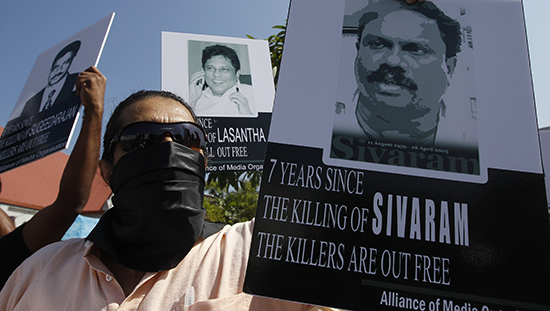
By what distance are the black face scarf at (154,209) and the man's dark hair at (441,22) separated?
3.09 feet

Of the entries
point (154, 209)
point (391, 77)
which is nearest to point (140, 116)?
point (154, 209)

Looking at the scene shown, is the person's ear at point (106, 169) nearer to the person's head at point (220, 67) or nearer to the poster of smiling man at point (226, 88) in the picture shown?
the poster of smiling man at point (226, 88)

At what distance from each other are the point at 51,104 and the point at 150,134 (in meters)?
1.54

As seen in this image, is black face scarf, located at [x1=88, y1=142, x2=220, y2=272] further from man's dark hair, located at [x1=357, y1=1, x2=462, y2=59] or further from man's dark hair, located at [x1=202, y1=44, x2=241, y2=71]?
man's dark hair, located at [x1=202, y1=44, x2=241, y2=71]

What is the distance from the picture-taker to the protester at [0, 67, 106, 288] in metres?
1.98

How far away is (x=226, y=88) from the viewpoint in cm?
Answer: 340

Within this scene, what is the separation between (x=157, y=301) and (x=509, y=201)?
120 cm

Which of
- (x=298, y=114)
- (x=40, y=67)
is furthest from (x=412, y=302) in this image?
(x=40, y=67)

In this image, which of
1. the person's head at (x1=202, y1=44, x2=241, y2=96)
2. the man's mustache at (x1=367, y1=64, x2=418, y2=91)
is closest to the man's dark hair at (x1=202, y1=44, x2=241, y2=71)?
the person's head at (x1=202, y1=44, x2=241, y2=96)

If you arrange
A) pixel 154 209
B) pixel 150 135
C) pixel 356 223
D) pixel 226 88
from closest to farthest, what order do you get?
pixel 356 223
pixel 154 209
pixel 150 135
pixel 226 88

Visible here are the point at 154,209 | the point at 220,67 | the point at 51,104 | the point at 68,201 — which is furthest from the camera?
the point at 220,67

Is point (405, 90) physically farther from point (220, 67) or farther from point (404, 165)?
point (220, 67)

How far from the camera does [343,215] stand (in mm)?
1049

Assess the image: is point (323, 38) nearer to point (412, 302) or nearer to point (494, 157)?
point (494, 157)
